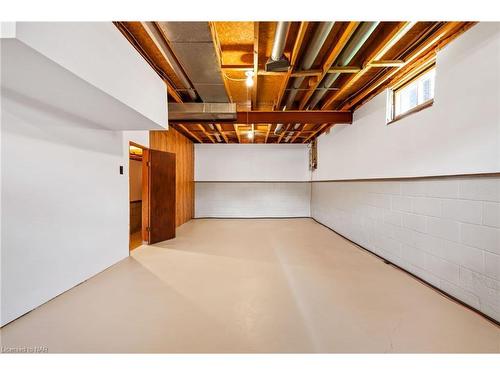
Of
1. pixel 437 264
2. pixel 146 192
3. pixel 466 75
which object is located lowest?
pixel 437 264

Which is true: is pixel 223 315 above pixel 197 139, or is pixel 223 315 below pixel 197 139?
below

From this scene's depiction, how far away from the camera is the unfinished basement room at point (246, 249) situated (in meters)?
1.56

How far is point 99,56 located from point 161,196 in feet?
9.67

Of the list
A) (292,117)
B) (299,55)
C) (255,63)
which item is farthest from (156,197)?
(299,55)

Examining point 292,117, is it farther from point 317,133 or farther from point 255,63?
point 317,133

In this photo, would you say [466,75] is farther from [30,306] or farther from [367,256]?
[30,306]

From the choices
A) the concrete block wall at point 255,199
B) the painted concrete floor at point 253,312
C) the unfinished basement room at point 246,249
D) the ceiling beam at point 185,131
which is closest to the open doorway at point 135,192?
the ceiling beam at point 185,131

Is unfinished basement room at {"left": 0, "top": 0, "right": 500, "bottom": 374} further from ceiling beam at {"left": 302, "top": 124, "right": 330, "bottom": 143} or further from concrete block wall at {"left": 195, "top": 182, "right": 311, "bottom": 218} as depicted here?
concrete block wall at {"left": 195, "top": 182, "right": 311, "bottom": 218}

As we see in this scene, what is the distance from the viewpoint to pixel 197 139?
259 inches

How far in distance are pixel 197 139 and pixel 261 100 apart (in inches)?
127

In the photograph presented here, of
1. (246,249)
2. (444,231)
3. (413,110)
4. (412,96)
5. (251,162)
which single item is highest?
(412,96)

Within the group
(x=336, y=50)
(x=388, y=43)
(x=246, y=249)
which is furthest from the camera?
(x=246, y=249)

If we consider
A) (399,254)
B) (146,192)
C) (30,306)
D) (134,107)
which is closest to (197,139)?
(146,192)

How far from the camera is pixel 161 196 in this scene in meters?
4.19
